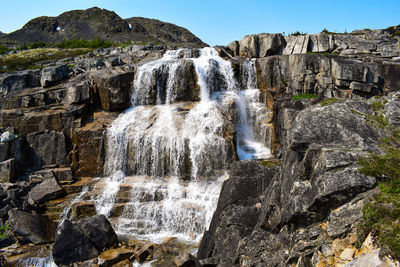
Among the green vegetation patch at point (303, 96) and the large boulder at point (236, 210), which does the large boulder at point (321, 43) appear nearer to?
the green vegetation patch at point (303, 96)

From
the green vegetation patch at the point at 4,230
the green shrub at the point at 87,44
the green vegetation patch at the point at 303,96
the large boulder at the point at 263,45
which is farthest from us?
the green shrub at the point at 87,44

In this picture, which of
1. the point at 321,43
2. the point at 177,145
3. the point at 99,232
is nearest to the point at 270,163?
the point at 177,145

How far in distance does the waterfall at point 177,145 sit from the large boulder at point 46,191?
2.71 metres

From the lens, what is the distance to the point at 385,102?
905cm

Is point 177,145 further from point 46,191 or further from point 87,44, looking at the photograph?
point 87,44

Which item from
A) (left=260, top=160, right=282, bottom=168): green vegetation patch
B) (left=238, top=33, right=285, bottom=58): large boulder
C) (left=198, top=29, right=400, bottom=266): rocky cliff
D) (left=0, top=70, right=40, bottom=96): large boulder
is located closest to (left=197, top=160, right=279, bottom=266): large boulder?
(left=198, top=29, right=400, bottom=266): rocky cliff

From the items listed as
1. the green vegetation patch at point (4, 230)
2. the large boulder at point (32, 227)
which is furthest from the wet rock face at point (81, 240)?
the green vegetation patch at point (4, 230)

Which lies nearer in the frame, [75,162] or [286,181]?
[286,181]

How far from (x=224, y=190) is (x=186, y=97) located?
1493cm

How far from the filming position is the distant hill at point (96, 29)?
3930 inches

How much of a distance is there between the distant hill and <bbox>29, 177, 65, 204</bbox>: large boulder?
83.0 meters

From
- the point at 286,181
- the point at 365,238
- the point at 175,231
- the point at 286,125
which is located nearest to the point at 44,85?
the point at 175,231

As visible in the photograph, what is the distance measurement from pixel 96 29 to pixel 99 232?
339ft

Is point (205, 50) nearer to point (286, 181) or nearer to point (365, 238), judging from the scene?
point (286, 181)
